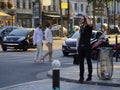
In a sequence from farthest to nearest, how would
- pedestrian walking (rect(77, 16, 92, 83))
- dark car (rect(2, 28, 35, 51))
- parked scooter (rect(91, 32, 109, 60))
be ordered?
1. dark car (rect(2, 28, 35, 51))
2. parked scooter (rect(91, 32, 109, 60))
3. pedestrian walking (rect(77, 16, 92, 83))

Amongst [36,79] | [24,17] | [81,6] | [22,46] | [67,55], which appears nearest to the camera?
[36,79]

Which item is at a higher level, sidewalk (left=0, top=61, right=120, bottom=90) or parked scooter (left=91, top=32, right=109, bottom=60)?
sidewalk (left=0, top=61, right=120, bottom=90)

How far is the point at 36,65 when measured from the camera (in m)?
21.4

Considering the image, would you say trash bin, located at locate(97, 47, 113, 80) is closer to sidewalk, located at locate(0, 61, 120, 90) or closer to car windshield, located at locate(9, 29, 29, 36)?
sidewalk, located at locate(0, 61, 120, 90)

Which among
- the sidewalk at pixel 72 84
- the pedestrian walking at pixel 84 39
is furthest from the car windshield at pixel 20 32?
the pedestrian walking at pixel 84 39

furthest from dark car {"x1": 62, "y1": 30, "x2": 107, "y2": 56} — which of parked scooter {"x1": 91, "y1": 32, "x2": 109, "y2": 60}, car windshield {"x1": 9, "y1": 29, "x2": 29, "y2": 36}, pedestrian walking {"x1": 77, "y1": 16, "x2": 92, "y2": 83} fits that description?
pedestrian walking {"x1": 77, "y1": 16, "x2": 92, "y2": 83}

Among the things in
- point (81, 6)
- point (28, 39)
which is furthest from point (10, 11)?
point (28, 39)

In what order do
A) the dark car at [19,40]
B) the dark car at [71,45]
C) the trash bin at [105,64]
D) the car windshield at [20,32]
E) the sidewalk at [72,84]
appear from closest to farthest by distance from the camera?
the sidewalk at [72,84]
the trash bin at [105,64]
the dark car at [71,45]
the dark car at [19,40]
the car windshield at [20,32]

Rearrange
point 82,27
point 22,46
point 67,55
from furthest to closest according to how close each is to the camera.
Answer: point 22,46 < point 67,55 < point 82,27

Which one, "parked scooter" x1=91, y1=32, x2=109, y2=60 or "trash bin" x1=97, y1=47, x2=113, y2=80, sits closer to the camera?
"trash bin" x1=97, y1=47, x2=113, y2=80

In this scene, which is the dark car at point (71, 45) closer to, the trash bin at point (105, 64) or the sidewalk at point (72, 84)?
the sidewalk at point (72, 84)

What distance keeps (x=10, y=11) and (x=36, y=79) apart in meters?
55.7

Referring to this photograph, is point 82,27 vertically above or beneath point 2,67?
above

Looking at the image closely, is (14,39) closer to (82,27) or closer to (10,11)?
(82,27)
